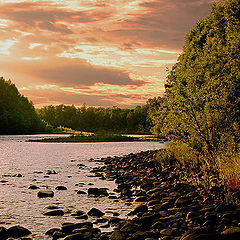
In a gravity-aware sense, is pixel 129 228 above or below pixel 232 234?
below

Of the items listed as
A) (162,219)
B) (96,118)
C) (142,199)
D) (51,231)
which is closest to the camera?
(51,231)

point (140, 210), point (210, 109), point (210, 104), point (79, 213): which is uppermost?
point (210, 104)

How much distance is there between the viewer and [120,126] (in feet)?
497

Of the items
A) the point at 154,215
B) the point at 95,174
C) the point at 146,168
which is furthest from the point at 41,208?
the point at 146,168

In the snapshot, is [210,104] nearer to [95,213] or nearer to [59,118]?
[95,213]

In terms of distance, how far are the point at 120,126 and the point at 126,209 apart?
459 ft

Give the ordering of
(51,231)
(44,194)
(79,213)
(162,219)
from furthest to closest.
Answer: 1. (44,194)
2. (79,213)
3. (162,219)
4. (51,231)

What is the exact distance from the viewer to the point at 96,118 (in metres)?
159

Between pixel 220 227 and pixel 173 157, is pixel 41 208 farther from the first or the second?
pixel 173 157

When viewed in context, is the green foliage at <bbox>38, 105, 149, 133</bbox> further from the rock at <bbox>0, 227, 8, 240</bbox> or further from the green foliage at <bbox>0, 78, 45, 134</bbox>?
the rock at <bbox>0, 227, 8, 240</bbox>

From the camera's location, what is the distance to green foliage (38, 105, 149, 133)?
146 meters

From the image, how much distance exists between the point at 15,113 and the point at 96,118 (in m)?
56.9

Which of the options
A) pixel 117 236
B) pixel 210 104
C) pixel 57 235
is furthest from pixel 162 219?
pixel 210 104

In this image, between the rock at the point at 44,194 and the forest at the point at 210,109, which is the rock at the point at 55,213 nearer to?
the rock at the point at 44,194
